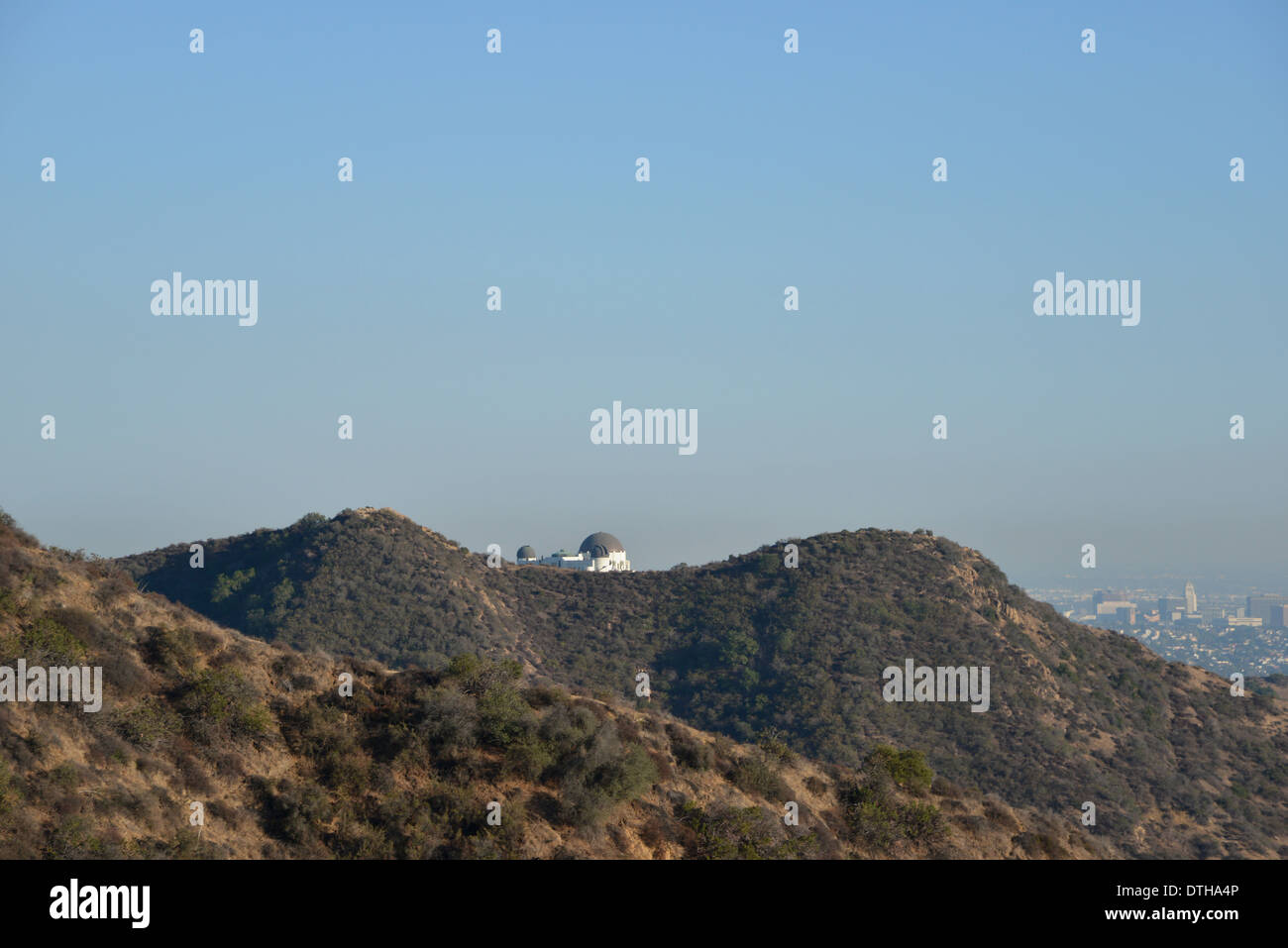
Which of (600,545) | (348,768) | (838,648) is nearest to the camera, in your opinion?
(348,768)

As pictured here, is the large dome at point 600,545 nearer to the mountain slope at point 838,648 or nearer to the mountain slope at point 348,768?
the mountain slope at point 838,648

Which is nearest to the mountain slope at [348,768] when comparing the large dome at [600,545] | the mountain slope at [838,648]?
the mountain slope at [838,648]

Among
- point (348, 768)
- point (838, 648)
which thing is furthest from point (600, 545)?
point (348, 768)

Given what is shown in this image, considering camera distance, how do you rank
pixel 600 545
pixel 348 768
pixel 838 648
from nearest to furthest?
pixel 348 768 → pixel 838 648 → pixel 600 545

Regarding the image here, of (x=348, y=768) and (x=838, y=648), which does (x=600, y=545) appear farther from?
(x=348, y=768)
